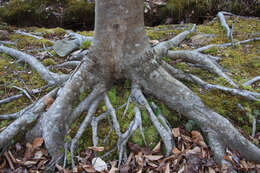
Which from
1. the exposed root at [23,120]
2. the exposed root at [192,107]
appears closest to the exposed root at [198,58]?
the exposed root at [192,107]

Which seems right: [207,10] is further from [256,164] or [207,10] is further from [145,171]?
[145,171]

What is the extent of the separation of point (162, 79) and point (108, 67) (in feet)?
2.80

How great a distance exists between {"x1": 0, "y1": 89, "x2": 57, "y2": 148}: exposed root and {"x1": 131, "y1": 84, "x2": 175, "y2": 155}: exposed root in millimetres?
1321

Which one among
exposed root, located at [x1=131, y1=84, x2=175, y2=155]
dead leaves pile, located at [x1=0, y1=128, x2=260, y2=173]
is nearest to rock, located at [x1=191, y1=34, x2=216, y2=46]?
exposed root, located at [x1=131, y1=84, x2=175, y2=155]

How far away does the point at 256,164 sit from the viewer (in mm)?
2451

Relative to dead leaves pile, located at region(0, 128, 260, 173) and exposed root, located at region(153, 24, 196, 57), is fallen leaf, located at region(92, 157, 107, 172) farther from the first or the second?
exposed root, located at region(153, 24, 196, 57)

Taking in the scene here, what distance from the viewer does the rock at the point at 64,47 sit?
4492 millimetres

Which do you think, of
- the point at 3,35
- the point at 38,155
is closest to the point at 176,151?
the point at 38,155

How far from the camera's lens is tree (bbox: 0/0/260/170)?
8.10ft

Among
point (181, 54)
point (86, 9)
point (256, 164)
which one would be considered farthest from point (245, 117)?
point (86, 9)

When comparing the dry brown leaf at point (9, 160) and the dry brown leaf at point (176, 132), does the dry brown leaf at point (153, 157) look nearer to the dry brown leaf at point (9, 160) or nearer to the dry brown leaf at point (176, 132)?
the dry brown leaf at point (176, 132)

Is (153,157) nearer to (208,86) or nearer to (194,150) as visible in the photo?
(194,150)

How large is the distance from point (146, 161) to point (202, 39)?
396 centimetres

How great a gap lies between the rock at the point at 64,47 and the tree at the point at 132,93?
5.94 feet
